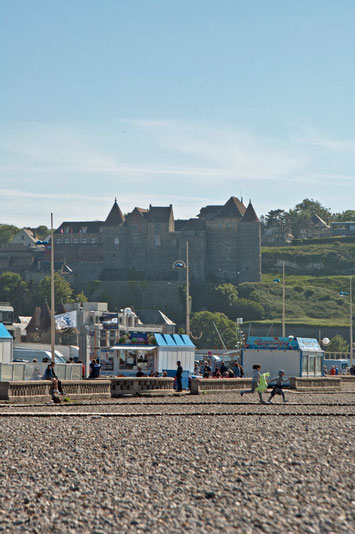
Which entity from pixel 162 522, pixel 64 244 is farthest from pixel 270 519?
pixel 64 244

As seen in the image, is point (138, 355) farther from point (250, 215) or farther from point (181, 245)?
point (250, 215)

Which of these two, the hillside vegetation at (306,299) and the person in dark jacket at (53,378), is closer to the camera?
the person in dark jacket at (53,378)

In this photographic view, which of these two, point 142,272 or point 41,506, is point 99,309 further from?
point 41,506

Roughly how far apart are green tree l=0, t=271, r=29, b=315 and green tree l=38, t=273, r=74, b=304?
12.6 ft

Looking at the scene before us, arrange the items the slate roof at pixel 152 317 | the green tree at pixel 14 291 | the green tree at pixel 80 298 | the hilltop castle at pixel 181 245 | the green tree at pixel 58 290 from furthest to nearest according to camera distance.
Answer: the hilltop castle at pixel 181 245
the green tree at pixel 14 291
the green tree at pixel 58 290
the green tree at pixel 80 298
the slate roof at pixel 152 317

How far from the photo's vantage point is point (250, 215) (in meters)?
170

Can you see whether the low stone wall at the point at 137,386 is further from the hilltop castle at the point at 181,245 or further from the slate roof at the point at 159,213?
the slate roof at the point at 159,213

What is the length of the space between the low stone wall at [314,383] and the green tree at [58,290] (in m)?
115

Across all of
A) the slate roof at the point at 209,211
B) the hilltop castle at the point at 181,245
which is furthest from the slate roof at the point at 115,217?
the slate roof at the point at 209,211

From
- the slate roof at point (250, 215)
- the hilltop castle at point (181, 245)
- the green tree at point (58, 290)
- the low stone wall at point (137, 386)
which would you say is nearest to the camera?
the low stone wall at point (137, 386)

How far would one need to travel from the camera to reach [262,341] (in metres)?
39.9

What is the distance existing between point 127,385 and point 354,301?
137m

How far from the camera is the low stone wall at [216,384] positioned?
111ft

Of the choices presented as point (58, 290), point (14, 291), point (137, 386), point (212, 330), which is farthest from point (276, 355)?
point (14, 291)
